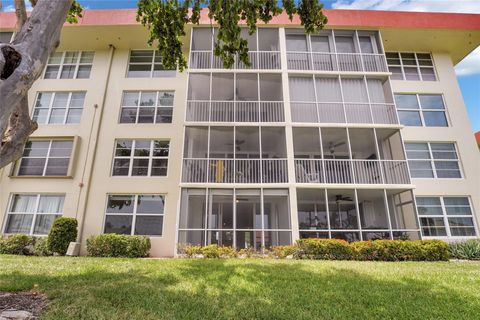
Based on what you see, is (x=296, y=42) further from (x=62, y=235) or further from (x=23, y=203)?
(x=23, y=203)

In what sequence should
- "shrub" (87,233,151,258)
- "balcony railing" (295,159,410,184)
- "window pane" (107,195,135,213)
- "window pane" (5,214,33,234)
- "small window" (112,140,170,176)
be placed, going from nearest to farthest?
"shrub" (87,233,151,258) < "balcony railing" (295,159,410,184) < "window pane" (5,214,33,234) < "window pane" (107,195,135,213) < "small window" (112,140,170,176)

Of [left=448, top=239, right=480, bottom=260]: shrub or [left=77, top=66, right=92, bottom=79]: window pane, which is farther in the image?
[left=77, top=66, right=92, bottom=79]: window pane

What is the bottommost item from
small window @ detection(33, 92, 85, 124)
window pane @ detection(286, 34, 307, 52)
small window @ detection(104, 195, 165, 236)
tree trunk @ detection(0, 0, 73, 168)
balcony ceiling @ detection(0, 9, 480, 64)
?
small window @ detection(104, 195, 165, 236)

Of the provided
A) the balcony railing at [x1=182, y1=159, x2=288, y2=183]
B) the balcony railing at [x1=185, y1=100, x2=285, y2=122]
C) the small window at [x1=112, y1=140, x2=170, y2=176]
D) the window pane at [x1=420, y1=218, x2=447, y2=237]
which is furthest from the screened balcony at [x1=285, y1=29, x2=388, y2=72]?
the small window at [x1=112, y1=140, x2=170, y2=176]

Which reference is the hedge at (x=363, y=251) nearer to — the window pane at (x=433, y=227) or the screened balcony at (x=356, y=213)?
the screened balcony at (x=356, y=213)

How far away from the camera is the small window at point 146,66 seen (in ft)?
49.9

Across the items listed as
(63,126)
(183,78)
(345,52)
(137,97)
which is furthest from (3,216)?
(345,52)

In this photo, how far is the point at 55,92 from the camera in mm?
14664

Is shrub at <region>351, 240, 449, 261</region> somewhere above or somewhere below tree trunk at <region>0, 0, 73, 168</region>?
below

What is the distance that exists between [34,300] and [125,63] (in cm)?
1427

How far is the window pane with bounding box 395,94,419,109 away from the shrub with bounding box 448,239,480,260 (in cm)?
756

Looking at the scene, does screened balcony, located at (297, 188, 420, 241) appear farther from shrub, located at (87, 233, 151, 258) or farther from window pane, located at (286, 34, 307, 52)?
window pane, located at (286, 34, 307, 52)

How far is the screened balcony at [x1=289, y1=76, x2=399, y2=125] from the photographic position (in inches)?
508

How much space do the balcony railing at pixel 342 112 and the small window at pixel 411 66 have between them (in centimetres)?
393
